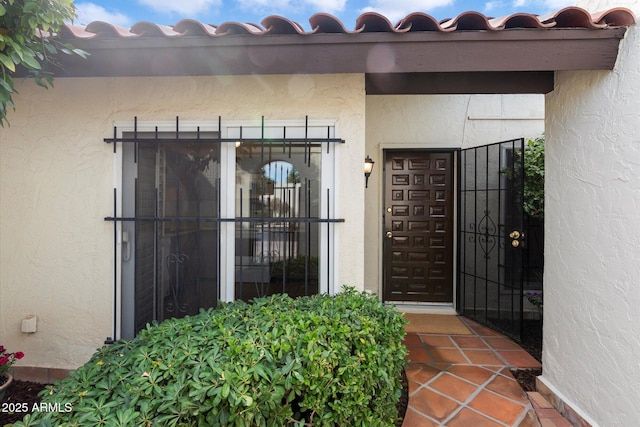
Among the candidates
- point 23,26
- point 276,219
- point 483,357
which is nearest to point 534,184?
point 483,357

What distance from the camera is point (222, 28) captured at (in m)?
2.03

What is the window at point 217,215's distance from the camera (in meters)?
2.63

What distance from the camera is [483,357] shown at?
10.6ft

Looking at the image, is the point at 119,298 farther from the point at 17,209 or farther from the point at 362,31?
the point at 362,31

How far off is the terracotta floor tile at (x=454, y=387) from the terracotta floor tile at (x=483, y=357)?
452 mm

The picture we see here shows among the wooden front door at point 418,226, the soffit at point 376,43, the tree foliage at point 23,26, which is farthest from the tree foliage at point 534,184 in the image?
the tree foliage at point 23,26

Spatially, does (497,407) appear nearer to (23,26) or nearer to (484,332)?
(484,332)

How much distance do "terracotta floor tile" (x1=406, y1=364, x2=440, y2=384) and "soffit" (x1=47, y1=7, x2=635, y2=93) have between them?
2.64 m

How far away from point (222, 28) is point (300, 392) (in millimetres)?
2283

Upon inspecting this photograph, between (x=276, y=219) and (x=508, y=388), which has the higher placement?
(x=276, y=219)

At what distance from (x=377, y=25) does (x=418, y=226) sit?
3.39m

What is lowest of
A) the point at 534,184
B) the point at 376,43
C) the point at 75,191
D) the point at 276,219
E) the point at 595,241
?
the point at 595,241

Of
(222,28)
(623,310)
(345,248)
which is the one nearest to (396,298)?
(345,248)

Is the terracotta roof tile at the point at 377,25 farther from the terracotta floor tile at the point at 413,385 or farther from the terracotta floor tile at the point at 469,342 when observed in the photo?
the terracotta floor tile at the point at 469,342
